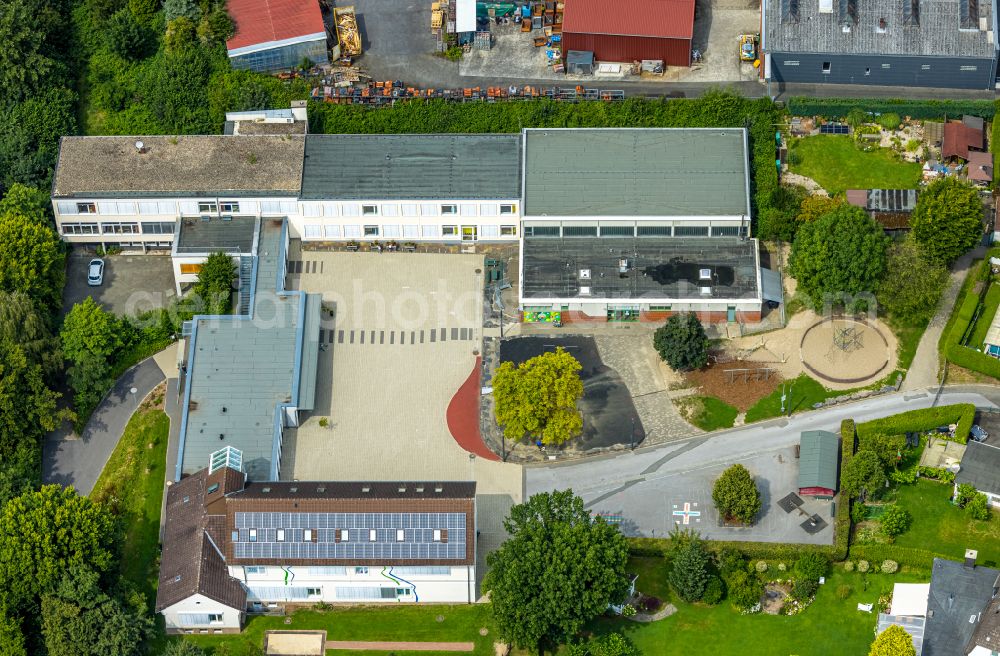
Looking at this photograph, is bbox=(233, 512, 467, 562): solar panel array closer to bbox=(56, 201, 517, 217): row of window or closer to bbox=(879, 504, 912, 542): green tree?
bbox=(879, 504, 912, 542): green tree

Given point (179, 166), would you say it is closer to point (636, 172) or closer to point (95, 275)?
point (95, 275)

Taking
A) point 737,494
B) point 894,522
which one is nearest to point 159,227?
point 737,494

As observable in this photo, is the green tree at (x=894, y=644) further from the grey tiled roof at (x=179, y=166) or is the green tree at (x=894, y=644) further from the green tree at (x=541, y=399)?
the grey tiled roof at (x=179, y=166)

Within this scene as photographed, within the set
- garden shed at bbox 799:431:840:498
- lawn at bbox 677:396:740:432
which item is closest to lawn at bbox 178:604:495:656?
lawn at bbox 677:396:740:432

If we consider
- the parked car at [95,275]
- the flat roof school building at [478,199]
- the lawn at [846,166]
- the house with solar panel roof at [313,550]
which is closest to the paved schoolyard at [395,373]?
the flat roof school building at [478,199]

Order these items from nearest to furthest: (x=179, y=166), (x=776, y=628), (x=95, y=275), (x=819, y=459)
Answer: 1. (x=776, y=628)
2. (x=819, y=459)
3. (x=95, y=275)
4. (x=179, y=166)

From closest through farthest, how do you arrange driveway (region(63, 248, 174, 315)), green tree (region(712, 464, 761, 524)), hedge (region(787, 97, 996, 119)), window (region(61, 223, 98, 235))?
green tree (region(712, 464, 761, 524)), driveway (region(63, 248, 174, 315)), window (region(61, 223, 98, 235)), hedge (region(787, 97, 996, 119))

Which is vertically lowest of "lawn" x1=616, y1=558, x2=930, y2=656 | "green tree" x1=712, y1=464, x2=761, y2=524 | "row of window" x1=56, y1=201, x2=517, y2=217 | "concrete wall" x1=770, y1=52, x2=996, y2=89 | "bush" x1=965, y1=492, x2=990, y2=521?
"lawn" x1=616, y1=558, x2=930, y2=656
